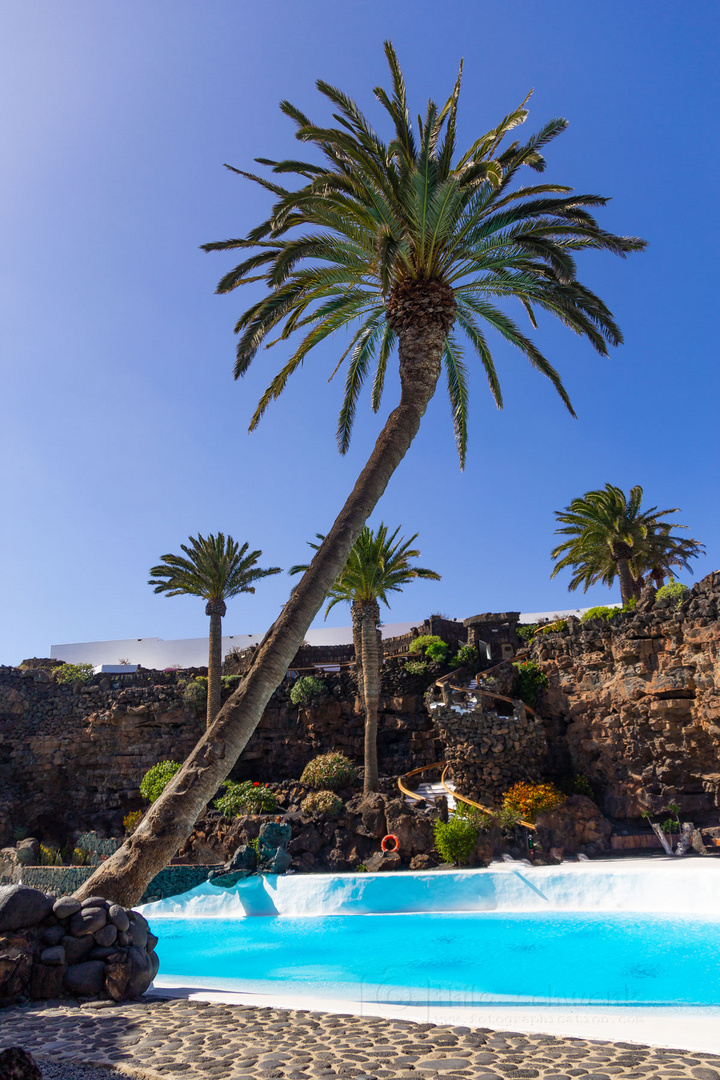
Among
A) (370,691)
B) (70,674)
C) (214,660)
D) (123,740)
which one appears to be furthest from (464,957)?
(70,674)

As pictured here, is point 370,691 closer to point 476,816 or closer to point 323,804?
point 323,804

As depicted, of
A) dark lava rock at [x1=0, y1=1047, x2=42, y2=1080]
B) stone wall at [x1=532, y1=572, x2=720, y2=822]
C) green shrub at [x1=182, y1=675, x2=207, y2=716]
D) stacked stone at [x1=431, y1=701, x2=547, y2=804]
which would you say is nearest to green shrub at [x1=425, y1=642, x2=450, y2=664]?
stone wall at [x1=532, y1=572, x2=720, y2=822]

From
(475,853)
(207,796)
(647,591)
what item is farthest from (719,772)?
(207,796)

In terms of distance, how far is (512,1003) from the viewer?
23.1ft

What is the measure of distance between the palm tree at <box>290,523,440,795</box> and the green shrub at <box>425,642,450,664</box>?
198 inches

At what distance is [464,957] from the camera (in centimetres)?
1052

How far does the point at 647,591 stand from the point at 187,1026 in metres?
19.2

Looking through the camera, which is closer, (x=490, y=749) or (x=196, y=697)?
(x=490, y=749)

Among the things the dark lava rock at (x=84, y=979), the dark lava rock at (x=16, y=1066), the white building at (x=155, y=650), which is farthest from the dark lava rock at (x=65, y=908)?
the white building at (x=155, y=650)

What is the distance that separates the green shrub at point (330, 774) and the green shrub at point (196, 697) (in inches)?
346

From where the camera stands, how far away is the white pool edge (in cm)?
496

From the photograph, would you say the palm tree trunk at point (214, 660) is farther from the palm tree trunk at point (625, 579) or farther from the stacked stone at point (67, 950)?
the stacked stone at point (67, 950)

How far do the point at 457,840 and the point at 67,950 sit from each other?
1354 cm

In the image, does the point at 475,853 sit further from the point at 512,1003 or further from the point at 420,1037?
the point at 420,1037
